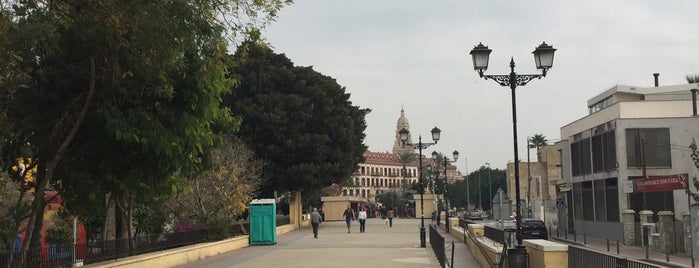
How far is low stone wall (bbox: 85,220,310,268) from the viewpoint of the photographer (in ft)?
55.0

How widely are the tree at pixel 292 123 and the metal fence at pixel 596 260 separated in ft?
127

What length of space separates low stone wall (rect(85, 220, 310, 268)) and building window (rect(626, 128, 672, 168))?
21801 millimetres

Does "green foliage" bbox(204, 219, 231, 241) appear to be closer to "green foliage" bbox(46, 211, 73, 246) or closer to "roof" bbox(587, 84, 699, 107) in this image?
"green foliage" bbox(46, 211, 73, 246)

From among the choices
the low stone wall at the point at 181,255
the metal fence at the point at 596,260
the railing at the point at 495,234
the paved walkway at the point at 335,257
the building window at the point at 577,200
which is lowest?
the paved walkway at the point at 335,257

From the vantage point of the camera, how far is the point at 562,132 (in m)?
53.3

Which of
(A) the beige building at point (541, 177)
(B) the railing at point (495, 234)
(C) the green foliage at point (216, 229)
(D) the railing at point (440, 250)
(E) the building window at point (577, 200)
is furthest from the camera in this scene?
(A) the beige building at point (541, 177)

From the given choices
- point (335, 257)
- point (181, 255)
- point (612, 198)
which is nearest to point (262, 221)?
point (335, 257)

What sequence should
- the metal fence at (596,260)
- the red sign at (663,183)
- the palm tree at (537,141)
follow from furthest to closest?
the palm tree at (537,141) → the red sign at (663,183) → the metal fence at (596,260)

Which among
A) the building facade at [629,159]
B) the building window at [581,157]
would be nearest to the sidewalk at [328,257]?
the building facade at [629,159]

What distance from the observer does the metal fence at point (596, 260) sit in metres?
8.04

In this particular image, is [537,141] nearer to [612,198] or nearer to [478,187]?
[478,187]

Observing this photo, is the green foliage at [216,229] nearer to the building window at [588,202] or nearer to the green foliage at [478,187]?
the building window at [588,202]

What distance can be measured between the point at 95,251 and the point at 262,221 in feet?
50.5

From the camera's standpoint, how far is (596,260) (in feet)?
31.2
